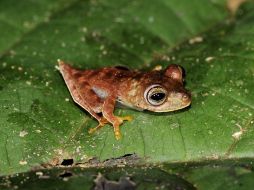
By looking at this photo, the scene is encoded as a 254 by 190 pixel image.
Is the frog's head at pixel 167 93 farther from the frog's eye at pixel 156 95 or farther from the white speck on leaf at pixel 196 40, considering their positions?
the white speck on leaf at pixel 196 40

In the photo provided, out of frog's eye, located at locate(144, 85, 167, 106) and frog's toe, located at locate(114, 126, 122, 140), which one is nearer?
frog's toe, located at locate(114, 126, 122, 140)

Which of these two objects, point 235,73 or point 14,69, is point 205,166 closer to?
point 235,73

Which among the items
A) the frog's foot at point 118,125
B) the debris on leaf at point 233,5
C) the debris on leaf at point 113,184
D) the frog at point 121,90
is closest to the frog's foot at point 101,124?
the frog at point 121,90

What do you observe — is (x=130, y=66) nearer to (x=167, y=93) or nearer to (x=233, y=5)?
(x=167, y=93)

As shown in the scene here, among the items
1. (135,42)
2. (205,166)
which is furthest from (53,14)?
(205,166)

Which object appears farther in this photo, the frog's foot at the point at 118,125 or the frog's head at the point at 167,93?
the frog's head at the point at 167,93

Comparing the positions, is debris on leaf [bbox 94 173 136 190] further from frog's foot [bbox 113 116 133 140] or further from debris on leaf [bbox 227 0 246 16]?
debris on leaf [bbox 227 0 246 16]

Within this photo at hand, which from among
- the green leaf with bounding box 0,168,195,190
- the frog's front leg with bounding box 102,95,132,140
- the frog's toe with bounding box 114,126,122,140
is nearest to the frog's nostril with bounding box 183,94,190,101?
the frog's front leg with bounding box 102,95,132,140
